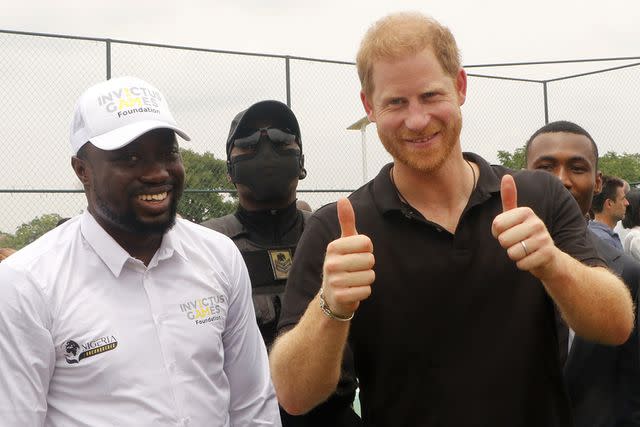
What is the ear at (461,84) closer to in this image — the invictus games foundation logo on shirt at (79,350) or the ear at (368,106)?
the ear at (368,106)

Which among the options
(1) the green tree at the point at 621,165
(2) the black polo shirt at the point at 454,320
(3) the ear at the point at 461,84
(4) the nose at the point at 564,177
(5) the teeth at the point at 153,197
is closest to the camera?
(2) the black polo shirt at the point at 454,320

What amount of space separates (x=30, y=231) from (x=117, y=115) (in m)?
6.31

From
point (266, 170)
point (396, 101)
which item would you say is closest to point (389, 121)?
point (396, 101)

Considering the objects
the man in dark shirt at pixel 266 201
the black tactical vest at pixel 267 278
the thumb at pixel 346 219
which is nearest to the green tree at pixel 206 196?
the man in dark shirt at pixel 266 201

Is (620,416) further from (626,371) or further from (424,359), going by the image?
(424,359)

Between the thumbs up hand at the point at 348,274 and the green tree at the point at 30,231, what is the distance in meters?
6.81

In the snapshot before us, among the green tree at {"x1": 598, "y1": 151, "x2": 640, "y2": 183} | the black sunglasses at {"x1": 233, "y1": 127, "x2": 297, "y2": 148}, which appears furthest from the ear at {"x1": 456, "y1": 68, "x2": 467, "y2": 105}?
the green tree at {"x1": 598, "y1": 151, "x2": 640, "y2": 183}

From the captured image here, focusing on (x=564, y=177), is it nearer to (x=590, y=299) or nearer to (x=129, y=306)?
(x=590, y=299)

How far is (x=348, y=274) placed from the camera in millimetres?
1865

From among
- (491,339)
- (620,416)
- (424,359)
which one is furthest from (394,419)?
(620,416)

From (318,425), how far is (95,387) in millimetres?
1053

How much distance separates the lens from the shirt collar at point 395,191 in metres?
2.15

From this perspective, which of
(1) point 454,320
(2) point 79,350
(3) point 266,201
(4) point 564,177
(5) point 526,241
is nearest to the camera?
(5) point 526,241

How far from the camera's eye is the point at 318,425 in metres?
2.98
